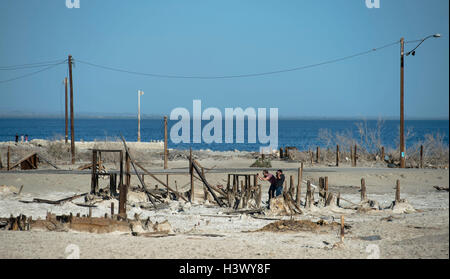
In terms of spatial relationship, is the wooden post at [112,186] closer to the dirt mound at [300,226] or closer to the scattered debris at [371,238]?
the dirt mound at [300,226]

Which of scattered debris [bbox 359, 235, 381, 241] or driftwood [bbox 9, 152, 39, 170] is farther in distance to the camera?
driftwood [bbox 9, 152, 39, 170]

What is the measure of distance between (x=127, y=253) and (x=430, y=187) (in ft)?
61.8

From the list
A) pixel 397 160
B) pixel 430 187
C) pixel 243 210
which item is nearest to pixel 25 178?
pixel 243 210

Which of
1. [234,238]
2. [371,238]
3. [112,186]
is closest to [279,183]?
[234,238]

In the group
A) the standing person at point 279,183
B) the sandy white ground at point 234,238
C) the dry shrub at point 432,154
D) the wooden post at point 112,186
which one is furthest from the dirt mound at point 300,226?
the dry shrub at point 432,154

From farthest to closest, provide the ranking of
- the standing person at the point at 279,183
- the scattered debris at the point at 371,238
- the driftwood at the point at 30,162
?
1. the driftwood at the point at 30,162
2. the standing person at the point at 279,183
3. the scattered debris at the point at 371,238

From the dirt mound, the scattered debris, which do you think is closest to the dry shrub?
the dirt mound

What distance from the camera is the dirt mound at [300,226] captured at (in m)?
17.2

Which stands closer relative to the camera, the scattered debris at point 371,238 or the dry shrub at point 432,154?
the scattered debris at point 371,238

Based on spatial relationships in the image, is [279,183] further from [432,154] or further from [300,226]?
[432,154]

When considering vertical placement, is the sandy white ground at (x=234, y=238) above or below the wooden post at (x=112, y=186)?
below

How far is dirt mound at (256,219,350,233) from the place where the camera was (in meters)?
17.2

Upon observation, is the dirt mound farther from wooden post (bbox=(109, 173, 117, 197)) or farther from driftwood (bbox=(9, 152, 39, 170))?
driftwood (bbox=(9, 152, 39, 170))

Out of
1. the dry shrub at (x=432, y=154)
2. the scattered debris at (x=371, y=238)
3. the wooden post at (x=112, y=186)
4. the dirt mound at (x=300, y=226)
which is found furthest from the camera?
the dry shrub at (x=432, y=154)
